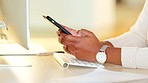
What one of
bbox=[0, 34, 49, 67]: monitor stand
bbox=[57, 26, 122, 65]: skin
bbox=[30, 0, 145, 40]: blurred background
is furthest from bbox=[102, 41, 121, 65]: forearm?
bbox=[30, 0, 145, 40]: blurred background

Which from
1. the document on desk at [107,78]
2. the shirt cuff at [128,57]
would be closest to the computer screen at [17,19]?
the document on desk at [107,78]

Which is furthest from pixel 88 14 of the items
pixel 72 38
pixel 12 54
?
pixel 72 38

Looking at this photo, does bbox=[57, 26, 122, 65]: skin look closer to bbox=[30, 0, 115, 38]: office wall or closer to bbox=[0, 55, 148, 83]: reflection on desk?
bbox=[0, 55, 148, 83]: reflection on desk

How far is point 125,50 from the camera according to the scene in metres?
1.08

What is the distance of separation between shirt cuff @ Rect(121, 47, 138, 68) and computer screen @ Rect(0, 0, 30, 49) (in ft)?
1.17

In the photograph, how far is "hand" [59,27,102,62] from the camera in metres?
Answer: 1.10

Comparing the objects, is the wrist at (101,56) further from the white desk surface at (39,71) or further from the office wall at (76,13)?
the office wall at (76,13)

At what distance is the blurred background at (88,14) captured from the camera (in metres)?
3.17

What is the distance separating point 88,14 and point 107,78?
2.57 meters

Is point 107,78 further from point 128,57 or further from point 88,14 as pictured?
point 88,14

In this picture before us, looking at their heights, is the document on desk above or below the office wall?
below

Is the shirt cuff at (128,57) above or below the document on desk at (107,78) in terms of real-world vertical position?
above

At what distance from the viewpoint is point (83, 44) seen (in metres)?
1.11

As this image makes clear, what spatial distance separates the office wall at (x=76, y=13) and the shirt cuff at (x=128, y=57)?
2.11 meters
